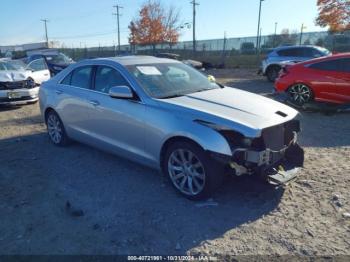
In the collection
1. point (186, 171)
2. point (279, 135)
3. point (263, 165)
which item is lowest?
point (186, 171)

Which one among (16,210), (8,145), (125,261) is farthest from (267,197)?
(8,145)

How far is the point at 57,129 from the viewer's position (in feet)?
20.9

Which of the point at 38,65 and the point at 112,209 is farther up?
the point at 38,65

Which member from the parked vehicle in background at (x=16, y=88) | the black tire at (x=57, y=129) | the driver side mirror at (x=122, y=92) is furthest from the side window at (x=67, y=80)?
the parked vehicle in background at (x=16, y=88)

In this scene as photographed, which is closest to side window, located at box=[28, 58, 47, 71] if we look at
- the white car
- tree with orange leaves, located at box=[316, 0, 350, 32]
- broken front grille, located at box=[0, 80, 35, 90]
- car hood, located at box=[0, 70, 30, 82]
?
the white car

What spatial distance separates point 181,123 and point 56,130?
339cm

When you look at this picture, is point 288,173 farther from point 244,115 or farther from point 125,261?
point 125,261

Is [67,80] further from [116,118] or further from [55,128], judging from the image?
[116,118]

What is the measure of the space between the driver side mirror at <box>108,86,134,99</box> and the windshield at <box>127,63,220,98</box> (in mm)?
216

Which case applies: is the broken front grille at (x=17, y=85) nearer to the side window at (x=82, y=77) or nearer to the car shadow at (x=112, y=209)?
the side window at (x=82, y=77)

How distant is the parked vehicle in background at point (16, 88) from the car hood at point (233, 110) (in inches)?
301

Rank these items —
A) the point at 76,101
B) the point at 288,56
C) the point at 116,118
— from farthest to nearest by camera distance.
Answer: the point at 288,56 → the point at 76,101 → the point at 116,118

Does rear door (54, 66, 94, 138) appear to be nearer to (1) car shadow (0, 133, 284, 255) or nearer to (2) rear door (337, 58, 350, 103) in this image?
(1) car shadow (0, 133, 284, 255)

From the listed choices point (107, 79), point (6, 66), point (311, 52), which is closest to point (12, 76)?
point (6, 66)
